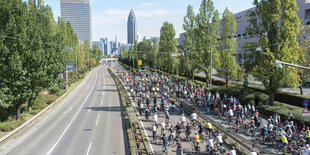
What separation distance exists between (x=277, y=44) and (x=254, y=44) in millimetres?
2838

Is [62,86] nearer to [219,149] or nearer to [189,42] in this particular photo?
[189,42]

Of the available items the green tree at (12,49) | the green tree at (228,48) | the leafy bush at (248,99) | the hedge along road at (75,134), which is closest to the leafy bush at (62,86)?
the hedge along road at (75,134)

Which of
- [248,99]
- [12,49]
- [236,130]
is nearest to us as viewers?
[236,130]

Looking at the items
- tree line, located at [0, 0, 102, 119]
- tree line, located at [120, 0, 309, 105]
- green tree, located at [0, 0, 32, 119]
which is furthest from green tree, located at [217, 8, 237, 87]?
green tree, located at [0, 0, 32, 119]

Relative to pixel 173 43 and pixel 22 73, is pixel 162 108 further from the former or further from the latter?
pixel 173 43

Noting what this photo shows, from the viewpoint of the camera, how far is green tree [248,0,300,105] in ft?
75.7

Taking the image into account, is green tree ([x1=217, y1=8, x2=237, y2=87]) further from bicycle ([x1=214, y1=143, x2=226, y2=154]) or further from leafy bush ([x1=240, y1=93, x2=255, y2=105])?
bicycle ([x1=214, y1=143, x2=226, y2=154])

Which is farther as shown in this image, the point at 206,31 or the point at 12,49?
the point at 206,31

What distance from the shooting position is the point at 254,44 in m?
25.8

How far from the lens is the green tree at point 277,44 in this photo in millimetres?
23078

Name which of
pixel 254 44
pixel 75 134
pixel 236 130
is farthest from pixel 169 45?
pixel 75 134

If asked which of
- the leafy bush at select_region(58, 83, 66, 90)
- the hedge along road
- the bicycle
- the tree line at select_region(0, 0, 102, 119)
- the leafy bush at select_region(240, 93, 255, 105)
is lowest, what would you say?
the hedge along road

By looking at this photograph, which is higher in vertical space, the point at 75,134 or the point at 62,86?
the point at 62,86

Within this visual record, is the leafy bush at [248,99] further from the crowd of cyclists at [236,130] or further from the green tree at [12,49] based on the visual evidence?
the green tree at [12,49]
